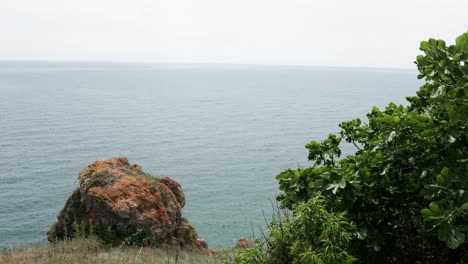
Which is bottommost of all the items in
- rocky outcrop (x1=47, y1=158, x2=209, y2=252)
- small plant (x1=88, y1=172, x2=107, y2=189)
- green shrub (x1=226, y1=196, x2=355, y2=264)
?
rocky outcrop (x1=47, y1=158, x2=209, y2=252)

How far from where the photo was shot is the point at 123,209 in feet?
54.0

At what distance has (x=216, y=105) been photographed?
436 ft

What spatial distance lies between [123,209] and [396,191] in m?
12.9

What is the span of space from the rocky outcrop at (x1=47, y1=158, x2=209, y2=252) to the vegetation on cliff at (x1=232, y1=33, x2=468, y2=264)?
11.4m

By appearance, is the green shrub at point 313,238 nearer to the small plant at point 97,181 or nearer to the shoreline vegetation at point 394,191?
the shoreline vegetation at point 394,191

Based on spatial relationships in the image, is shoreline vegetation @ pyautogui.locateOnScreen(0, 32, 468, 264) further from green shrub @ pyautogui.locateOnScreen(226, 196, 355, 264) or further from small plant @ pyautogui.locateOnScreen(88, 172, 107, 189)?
small plant @ pyautogui.locateOnScreen(88, 172, 107, 189)

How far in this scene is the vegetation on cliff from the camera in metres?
4.67

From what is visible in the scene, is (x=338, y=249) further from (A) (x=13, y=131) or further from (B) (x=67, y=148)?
(A) (x=13, y=131)

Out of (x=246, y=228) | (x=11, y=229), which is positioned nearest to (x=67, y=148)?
(x=11, y=229)

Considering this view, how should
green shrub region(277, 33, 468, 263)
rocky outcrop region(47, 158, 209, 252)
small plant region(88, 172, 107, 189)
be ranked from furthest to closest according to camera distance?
small plant region(88, 172, 107, 189) < rocky outcrop region(47, 158, 209, 252) < green shrub region(277, 33, 468, 263)

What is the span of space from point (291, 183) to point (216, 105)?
127m

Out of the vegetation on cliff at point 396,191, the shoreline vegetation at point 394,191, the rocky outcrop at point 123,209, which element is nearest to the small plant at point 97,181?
the rocky outcrop at point 123,209

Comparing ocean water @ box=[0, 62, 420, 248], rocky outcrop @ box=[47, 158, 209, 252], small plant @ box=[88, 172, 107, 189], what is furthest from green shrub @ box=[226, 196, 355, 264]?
small plant @ box=[88, 172, 107, 189]

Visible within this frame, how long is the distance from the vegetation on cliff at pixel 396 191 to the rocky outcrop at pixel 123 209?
11.4m
